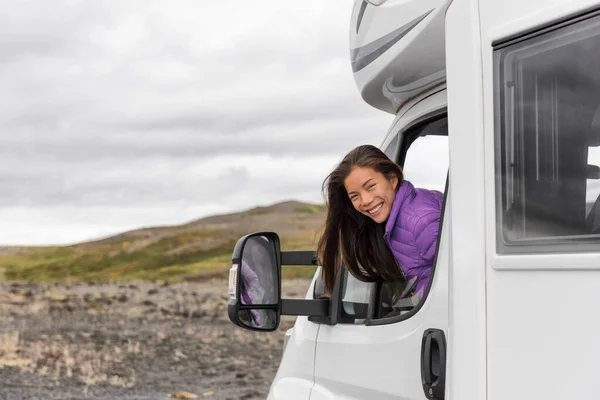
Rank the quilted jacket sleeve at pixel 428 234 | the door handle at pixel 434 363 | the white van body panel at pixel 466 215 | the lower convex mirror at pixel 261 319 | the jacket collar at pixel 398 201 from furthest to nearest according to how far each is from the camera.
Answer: the lower convex mirror at pixel 261 319
the jacket collar at pixel 398 201
the quilted jacket sleeve at pixel 428 234
the door handle at pixel 434 363
the white van body panel at pixel 466 215

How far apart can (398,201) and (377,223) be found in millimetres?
255

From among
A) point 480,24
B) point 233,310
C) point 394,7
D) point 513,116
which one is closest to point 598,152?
point 513,116

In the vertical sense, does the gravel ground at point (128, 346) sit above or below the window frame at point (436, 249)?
below

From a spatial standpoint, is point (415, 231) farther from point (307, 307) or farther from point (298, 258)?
point (298, 258)

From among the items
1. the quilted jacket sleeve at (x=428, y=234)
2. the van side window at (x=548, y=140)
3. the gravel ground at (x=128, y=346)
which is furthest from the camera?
the gravel ground at (x=128, y=346)

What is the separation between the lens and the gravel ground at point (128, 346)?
A: 13922mm

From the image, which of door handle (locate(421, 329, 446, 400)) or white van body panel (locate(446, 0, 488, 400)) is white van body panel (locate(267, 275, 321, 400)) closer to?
door handle (locate(421, 329, 446, 400))

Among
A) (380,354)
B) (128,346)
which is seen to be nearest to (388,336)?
(380,354)

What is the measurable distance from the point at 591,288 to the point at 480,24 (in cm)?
82

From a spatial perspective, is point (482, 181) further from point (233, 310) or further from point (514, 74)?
point (233, 310)

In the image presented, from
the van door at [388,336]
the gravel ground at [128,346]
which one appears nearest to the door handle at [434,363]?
the van door at [388,336]

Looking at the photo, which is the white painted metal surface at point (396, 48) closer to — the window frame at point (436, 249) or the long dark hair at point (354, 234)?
the window frame at point (436, 249)

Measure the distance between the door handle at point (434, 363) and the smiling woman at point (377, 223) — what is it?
1.42 ft

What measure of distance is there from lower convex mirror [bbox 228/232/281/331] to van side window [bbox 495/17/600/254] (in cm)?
123
